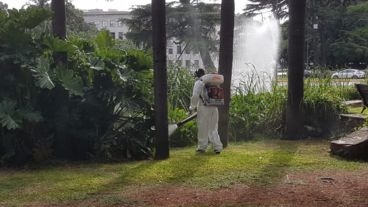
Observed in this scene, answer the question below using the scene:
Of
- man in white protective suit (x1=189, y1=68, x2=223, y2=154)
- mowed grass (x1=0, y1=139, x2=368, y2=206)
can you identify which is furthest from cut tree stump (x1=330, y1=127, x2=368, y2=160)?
man in white protective suit (x1=189, y1=68, x2=223, y2=154)

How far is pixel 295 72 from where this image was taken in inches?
483

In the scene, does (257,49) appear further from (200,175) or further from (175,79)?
(200,175)

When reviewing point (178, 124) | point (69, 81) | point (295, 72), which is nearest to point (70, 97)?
point (69, 81)

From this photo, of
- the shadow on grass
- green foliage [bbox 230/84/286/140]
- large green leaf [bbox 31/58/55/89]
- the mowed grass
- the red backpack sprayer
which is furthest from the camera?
green foliage [bbox 230/84/286/140]

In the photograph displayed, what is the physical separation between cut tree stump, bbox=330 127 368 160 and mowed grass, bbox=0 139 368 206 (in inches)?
7.0

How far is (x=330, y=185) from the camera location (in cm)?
707

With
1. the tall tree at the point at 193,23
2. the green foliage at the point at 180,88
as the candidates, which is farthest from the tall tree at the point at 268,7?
the green foliage at the point at 180,88

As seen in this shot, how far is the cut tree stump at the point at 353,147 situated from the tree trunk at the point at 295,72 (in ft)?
7.86

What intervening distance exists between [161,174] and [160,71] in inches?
75.1

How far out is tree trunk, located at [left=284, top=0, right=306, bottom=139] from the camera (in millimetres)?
12055

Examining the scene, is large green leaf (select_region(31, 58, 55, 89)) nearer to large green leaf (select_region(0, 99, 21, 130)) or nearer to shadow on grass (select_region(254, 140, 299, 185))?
large green leaf (select_region(0, 99, 21, 130))

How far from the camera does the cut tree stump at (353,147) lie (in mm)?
9141

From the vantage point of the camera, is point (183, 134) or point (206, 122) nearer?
point (206, 122)

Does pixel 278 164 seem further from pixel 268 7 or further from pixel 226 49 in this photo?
pixel 268 7
